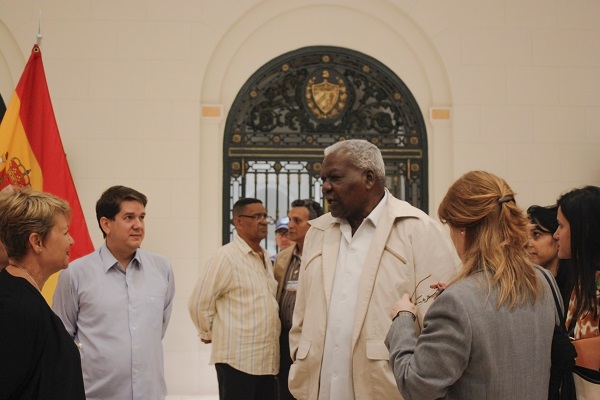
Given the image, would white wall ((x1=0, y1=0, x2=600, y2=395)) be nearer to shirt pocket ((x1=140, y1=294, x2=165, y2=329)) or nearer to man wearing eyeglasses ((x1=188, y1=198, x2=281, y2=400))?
man wearing eyeglasses ((x1=188, y1=198, x2=281, y2=400))

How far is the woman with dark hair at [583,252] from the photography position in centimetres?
240

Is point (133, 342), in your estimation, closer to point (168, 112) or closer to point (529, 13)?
point (168, 112)

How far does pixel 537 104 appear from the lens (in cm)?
720

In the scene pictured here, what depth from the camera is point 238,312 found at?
4652mm

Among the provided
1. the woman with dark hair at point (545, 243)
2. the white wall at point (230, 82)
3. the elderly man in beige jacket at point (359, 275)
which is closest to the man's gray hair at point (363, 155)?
the elderly man in beige jacket at point (359, 275)

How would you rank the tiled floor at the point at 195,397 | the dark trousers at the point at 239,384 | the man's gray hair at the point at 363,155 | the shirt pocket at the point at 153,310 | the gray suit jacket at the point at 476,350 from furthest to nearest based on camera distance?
1. the tiled floor at the point at 195,397
2. the dark trousers at the point at 239,384
3. the shirt pocket at the point at 153,310
4. the man's gray hair at the point at 363,155
5. the gray suit jacket at the point at 476,350

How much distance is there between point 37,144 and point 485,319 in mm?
3448

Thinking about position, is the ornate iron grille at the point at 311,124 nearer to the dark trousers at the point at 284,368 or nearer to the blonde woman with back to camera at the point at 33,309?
the dark trousers at the point at 284,368

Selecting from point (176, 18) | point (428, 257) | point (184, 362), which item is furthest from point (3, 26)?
point (428, 257)

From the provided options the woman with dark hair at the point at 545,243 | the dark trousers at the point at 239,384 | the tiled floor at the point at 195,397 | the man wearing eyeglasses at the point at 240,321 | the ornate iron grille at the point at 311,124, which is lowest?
the tiled floor at the point at 195,397

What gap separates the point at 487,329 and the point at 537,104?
18.2 feet

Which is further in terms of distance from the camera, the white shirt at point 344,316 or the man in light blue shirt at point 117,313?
the man in light blue shirt at point 117,313

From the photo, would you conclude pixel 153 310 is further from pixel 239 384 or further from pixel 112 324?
pixel 239 384

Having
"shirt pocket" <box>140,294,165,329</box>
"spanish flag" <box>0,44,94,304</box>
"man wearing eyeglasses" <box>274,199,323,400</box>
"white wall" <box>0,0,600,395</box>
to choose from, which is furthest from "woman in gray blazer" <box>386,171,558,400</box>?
"white wall" <box>0,0,600,395</box>
